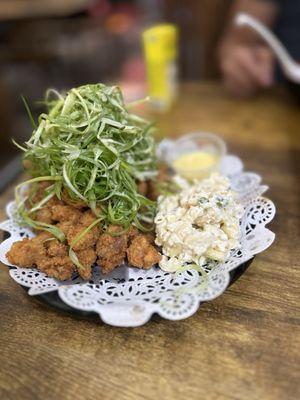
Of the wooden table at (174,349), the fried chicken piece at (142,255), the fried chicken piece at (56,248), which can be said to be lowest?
the wooden table at (174,349)


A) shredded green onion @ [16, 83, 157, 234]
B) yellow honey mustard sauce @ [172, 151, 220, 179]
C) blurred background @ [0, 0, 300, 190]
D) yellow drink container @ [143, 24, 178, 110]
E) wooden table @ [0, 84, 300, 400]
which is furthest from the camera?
blurred background @ [0, 0, 300, 190]

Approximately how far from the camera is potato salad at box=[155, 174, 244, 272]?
136cm

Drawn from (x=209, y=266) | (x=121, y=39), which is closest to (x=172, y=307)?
(x=209, y=266)

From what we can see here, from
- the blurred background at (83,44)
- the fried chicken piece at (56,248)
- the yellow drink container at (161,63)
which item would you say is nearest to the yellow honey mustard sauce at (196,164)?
the fried chicken piece at (56,248)

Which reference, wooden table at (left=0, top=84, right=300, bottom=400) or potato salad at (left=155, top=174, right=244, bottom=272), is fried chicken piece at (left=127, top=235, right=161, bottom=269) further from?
wooden table at (left=0, top=84, right=300, bottom=400)

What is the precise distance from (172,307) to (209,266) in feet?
0.87

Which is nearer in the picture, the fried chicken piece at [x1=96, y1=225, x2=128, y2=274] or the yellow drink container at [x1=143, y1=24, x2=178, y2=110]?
the fried chicken piece at [x1=96, y1=225, x2=128, y2=274]

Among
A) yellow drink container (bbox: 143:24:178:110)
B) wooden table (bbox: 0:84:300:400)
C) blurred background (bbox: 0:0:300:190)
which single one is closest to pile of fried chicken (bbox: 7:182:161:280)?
wooden table (bbox: 0:84:300:400)

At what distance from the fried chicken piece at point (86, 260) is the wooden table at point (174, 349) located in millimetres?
153

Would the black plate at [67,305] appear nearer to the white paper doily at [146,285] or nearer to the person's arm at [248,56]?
the white paper doily at [146,285]


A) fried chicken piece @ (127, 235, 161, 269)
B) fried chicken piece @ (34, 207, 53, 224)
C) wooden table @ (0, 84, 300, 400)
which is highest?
fried chicken piece @ (34, 207, 53, 224)

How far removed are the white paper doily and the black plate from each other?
0.02 meters

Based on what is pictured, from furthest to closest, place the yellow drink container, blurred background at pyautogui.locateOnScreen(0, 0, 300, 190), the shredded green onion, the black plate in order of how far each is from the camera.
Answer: blurred background at pyautogui.locateOnScreen(0, 0, 300, 190) → the yellow drink container → the shredded green onion → the black plate

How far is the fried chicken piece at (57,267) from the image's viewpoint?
4.50 ft
